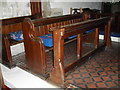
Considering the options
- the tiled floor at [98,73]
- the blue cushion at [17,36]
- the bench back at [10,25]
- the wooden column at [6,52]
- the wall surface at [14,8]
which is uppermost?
the wall surface at [14,8]

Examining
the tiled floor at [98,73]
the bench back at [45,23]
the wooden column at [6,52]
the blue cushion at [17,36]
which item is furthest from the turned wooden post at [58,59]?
the blue cushion at [17,36]

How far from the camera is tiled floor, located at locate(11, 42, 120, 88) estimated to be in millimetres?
2234

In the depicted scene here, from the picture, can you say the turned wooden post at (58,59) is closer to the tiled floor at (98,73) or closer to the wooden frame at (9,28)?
the tiled floor at (98,73)

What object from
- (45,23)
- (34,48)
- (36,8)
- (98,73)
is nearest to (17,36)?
(45,23)

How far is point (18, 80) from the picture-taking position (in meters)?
2.44

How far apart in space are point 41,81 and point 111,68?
1364 mm

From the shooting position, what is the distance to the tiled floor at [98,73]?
223 centimetres

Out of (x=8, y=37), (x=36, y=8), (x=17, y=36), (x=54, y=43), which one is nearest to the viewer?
(x=54, y=43)

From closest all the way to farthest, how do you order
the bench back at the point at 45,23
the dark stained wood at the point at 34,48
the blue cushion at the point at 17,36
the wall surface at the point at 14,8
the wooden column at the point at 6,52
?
the dark stained wood at the point at 34,48 < the bench back at the point at 45,23 < the wooden column at the point at 6,52 < the blue cushion at the point at 17,36 < the wall surface at the point at 14,8

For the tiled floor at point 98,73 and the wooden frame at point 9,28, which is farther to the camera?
the wooden frame at point 9,28

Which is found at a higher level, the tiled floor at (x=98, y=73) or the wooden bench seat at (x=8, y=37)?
the wooden bench seat at (x=8, y=37)

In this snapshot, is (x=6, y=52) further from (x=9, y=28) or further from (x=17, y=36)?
(x=9, y=28)

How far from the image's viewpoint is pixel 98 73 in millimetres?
2527

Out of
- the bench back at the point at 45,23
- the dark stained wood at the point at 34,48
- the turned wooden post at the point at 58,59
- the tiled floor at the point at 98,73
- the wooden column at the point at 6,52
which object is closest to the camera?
the turned wooden post at the point at 58,59
